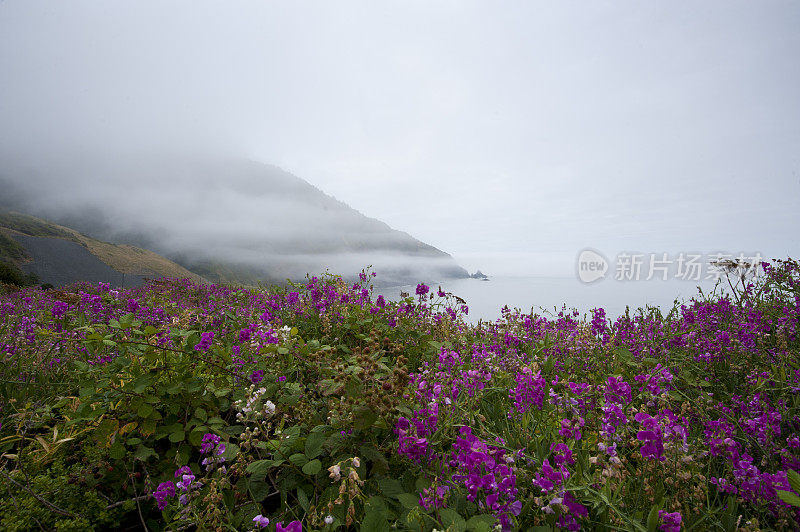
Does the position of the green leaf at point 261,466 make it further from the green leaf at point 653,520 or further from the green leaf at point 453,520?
the green leaf at point 653,520

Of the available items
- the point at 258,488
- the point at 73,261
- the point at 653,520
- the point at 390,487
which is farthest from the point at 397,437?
the point at 73,261

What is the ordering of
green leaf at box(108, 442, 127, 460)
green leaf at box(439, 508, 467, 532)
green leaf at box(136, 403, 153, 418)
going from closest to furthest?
green leaf at box(439, 508, 467, 532), green leaf at box(108, 442, 127, 460), green leaf at box(136, 403, 153, 418)

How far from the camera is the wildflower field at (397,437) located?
1.72 m

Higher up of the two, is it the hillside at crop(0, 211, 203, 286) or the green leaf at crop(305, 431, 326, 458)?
the green leaf at crop(305, 431, 326, 458)

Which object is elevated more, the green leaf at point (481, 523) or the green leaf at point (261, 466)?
the green leaf at point (481, 523)

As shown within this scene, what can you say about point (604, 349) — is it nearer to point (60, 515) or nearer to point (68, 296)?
point (60, 515)

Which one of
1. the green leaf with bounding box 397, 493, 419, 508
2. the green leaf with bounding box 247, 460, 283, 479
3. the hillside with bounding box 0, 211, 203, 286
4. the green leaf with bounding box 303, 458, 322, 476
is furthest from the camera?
the hillside with bounding box 0, 211, 203, 286

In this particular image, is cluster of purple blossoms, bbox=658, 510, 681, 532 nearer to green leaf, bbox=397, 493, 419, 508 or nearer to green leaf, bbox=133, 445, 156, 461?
green leaf, bbox=397, 493, 419, 508

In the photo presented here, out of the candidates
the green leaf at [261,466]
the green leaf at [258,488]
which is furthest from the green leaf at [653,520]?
the green leaf at [258,488]

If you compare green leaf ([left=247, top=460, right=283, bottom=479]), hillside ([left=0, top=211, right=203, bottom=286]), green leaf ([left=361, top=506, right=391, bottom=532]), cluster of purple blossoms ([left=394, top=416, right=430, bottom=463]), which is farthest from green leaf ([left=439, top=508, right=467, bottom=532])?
hillside ([left=0, top=211, right=203, bottom=286])

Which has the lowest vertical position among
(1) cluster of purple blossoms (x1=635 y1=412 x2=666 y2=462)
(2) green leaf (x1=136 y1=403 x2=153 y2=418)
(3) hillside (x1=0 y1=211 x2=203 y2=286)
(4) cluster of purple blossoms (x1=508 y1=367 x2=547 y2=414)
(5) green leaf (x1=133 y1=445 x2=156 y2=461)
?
(3) hillside (x1=0 y1=211 x2=203 y2=286)

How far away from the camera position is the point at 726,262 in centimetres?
614

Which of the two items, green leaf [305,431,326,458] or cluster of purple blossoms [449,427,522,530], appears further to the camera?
green leaf [305,431,326,458]

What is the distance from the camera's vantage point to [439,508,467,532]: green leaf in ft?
4.84
